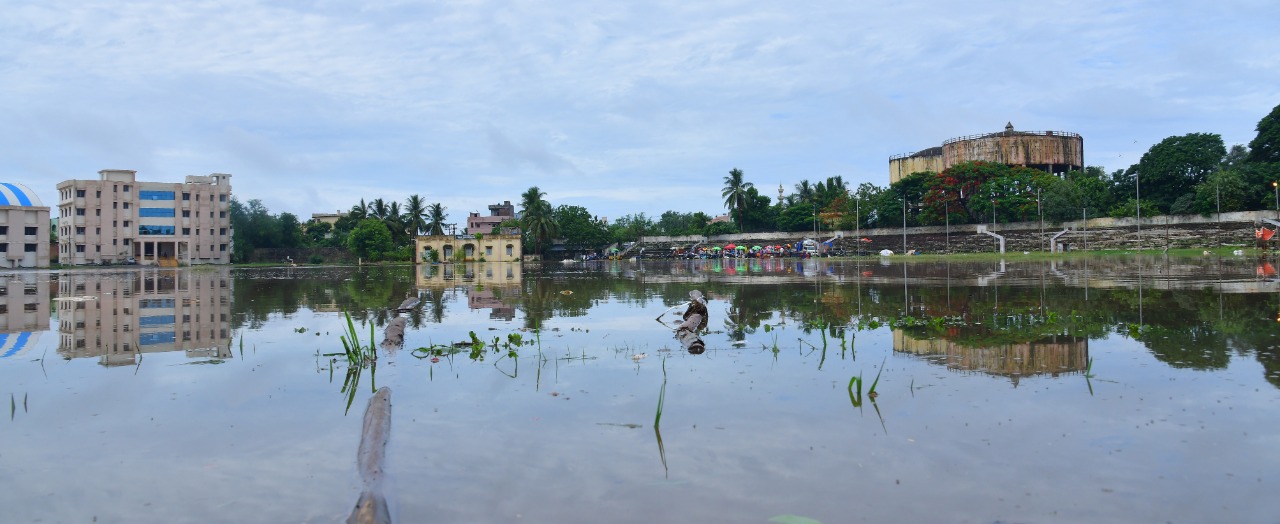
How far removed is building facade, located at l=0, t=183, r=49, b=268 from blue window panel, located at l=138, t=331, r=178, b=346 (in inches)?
2967

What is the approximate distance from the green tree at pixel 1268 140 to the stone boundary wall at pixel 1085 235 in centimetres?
921

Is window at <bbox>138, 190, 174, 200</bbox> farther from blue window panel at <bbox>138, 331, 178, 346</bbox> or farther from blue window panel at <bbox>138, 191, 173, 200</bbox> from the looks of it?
blue window panel at <bbox>138, 331, 178, 346</bbox>

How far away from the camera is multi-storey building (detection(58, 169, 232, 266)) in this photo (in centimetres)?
7569

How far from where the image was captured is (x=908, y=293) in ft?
62.7

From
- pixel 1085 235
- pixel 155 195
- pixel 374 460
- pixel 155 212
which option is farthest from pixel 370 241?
pixel 374 460

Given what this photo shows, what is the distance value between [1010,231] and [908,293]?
186 feet

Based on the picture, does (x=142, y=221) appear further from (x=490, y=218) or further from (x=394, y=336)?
(x=394, y=336)

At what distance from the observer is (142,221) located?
3113 inches

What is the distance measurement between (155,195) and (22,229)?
1117cm

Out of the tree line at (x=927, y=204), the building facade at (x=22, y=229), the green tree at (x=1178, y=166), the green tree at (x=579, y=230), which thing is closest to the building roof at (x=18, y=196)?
the building facade at (x=22, y=229)

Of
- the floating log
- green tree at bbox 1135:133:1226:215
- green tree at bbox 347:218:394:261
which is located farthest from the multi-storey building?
green tree at bbox 1135:133:1226:215

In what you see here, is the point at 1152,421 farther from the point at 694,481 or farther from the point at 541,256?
the point at 541,256

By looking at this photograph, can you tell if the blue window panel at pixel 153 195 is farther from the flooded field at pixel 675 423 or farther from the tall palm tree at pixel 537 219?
the flooded field at pixel 675 423

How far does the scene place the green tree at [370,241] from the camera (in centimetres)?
7762
